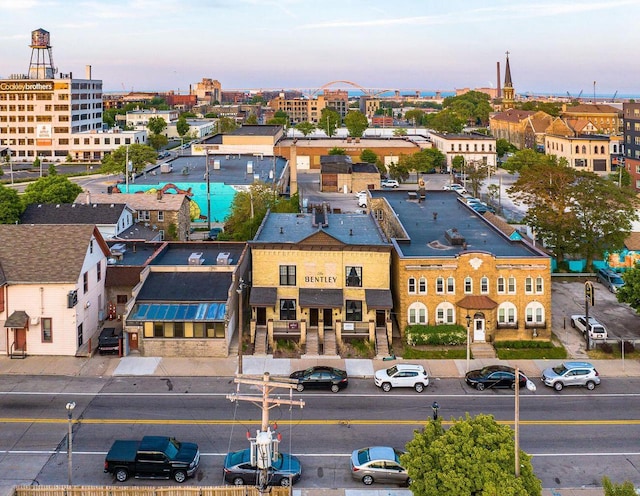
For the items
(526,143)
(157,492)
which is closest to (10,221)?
(157,492)

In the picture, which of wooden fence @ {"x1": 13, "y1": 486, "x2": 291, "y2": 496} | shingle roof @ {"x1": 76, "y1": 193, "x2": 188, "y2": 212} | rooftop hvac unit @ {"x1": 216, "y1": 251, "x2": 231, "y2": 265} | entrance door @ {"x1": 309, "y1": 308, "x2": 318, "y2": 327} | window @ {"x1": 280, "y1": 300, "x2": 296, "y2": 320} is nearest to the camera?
wooden fence @ {"x1": 13, "y1": 486, "x2": 291, "y2": 496}

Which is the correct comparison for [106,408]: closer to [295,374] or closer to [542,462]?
[295,374]

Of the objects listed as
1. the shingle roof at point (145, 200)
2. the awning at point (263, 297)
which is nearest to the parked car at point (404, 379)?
the awning at point (263, 297)

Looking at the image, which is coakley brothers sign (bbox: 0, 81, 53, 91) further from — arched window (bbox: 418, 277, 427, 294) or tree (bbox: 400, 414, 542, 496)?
tree (bbox: 400, 414, 542, 496)

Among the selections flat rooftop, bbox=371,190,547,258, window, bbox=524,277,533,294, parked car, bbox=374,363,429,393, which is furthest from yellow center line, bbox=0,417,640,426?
flat rooftop, bbox=371,190,547,258

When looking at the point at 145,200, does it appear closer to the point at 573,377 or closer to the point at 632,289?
the point at 632,289

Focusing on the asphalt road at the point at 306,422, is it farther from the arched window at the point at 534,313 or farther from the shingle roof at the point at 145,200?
the shingle roof at the point at 145,200

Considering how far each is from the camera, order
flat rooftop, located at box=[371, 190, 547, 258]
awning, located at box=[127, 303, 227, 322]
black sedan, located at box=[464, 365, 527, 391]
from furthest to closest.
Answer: flat rooftop, located at box=[371, 190, 547, 258]
awning, located at box=[127, 303, 227, 322]
black sedan, located at box=[464, 365, 527, 391]
